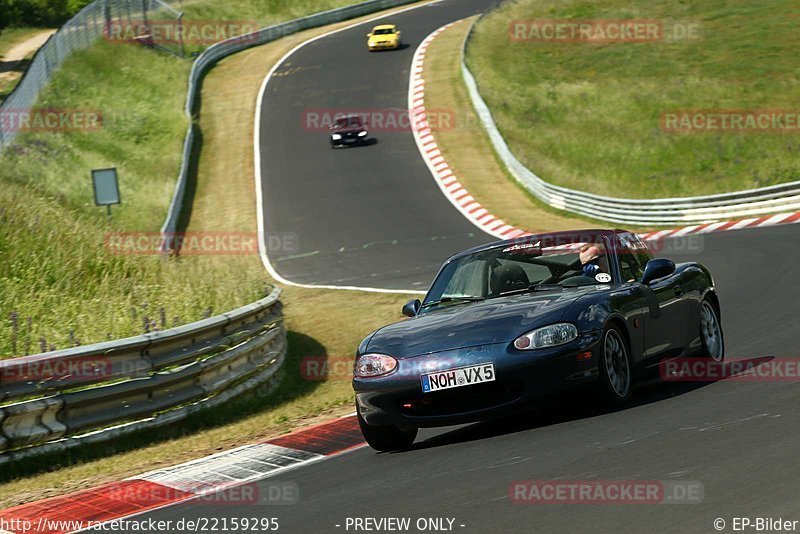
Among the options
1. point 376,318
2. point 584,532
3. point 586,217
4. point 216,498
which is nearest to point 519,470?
point 584,532

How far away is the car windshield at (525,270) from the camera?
8922 millimetres

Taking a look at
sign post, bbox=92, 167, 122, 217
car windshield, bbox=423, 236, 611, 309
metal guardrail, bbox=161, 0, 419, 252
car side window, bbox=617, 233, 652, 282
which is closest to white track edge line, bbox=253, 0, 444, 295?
metal guardrail, bbox=161, 0, 419, 252

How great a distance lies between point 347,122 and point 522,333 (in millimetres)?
33807

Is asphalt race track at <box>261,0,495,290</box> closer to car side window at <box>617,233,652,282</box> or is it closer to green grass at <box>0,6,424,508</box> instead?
green grass at <box>0,6,424,508</box>

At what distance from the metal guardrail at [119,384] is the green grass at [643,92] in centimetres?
2466

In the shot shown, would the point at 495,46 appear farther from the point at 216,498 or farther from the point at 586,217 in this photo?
the point at 216,498

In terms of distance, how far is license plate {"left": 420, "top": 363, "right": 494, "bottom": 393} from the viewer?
764cm

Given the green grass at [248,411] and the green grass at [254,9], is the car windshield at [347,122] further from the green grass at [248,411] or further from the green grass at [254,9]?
the green grass at [254,9]

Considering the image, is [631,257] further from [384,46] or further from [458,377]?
[384,46]

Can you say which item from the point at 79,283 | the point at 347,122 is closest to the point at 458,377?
the point at 79,283

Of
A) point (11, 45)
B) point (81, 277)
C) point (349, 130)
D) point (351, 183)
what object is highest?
point (11, 45)

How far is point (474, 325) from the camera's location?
8000 millimetres

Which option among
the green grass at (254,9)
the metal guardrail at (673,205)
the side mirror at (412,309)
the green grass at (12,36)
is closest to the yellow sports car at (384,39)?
the green grass at (254,9)

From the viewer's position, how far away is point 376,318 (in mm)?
17297
